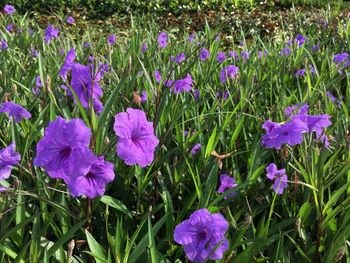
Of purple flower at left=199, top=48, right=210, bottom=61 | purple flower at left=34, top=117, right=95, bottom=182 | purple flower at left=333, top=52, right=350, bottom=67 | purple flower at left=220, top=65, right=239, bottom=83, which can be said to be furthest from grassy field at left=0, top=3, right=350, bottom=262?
purple flower at left=199, top=48, right=210, bottom=61

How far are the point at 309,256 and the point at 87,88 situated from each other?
0.65m

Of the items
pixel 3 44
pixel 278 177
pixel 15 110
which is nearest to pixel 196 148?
pixel 278 177

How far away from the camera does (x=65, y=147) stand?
0.84 m

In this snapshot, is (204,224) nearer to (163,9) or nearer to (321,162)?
(321,162)

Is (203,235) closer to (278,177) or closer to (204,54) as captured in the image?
(278,177)

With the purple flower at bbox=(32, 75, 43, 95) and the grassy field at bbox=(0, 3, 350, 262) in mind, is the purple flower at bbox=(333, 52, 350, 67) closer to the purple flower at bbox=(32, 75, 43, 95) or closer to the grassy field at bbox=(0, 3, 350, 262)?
the grassy field at bbox=(0, 3, 350, 262)

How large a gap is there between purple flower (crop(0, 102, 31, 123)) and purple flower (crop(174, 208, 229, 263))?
0.55m

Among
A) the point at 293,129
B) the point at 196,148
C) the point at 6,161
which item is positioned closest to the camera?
the point at 6,161

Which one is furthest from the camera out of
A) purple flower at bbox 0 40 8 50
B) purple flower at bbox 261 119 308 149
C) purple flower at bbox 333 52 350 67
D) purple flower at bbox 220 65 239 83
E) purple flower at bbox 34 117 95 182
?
purple flower at bbox 0 40 8 50

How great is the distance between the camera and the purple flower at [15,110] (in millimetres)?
1185

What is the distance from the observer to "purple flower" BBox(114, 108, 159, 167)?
0.89 metres

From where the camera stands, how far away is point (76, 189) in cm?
86

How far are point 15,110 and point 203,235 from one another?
1.99ft

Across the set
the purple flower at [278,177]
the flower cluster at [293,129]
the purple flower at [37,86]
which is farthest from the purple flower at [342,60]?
the purple flower at [37,86]
